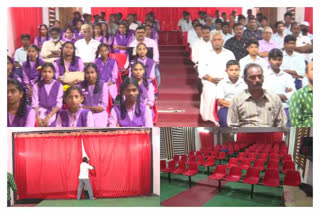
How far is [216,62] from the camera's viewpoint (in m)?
3.50

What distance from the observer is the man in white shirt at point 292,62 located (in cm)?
342

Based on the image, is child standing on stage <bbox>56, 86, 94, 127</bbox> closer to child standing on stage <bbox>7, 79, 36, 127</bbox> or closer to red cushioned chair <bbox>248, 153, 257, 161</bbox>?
child standing on stage <bbox>7, 79, 36, 127</bbox>

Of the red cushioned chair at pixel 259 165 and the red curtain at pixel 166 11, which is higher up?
the red curtain at pixel 166 11

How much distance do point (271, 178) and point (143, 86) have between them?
82.6 inches

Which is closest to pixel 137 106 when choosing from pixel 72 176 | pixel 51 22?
pixel 51 22

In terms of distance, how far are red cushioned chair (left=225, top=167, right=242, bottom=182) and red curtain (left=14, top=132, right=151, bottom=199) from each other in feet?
4.14

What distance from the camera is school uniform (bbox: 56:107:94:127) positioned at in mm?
3480

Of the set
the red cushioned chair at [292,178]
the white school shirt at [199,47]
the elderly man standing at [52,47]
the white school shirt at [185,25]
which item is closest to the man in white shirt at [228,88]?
the white school shirt at [199,47]

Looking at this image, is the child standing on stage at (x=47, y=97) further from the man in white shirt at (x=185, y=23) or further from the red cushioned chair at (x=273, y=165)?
the red cushioned chair at (x=273, y=165)

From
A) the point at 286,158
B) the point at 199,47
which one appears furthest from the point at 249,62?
the point at 286,158

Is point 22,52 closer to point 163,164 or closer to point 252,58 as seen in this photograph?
point 163,164

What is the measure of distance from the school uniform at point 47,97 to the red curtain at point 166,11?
0.99 metres

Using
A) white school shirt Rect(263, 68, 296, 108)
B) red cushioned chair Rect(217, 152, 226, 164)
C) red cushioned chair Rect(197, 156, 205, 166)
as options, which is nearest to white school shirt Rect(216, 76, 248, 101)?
white school shirt Rect(263, 68, 296, 108)

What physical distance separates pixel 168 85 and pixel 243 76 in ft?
2.94
